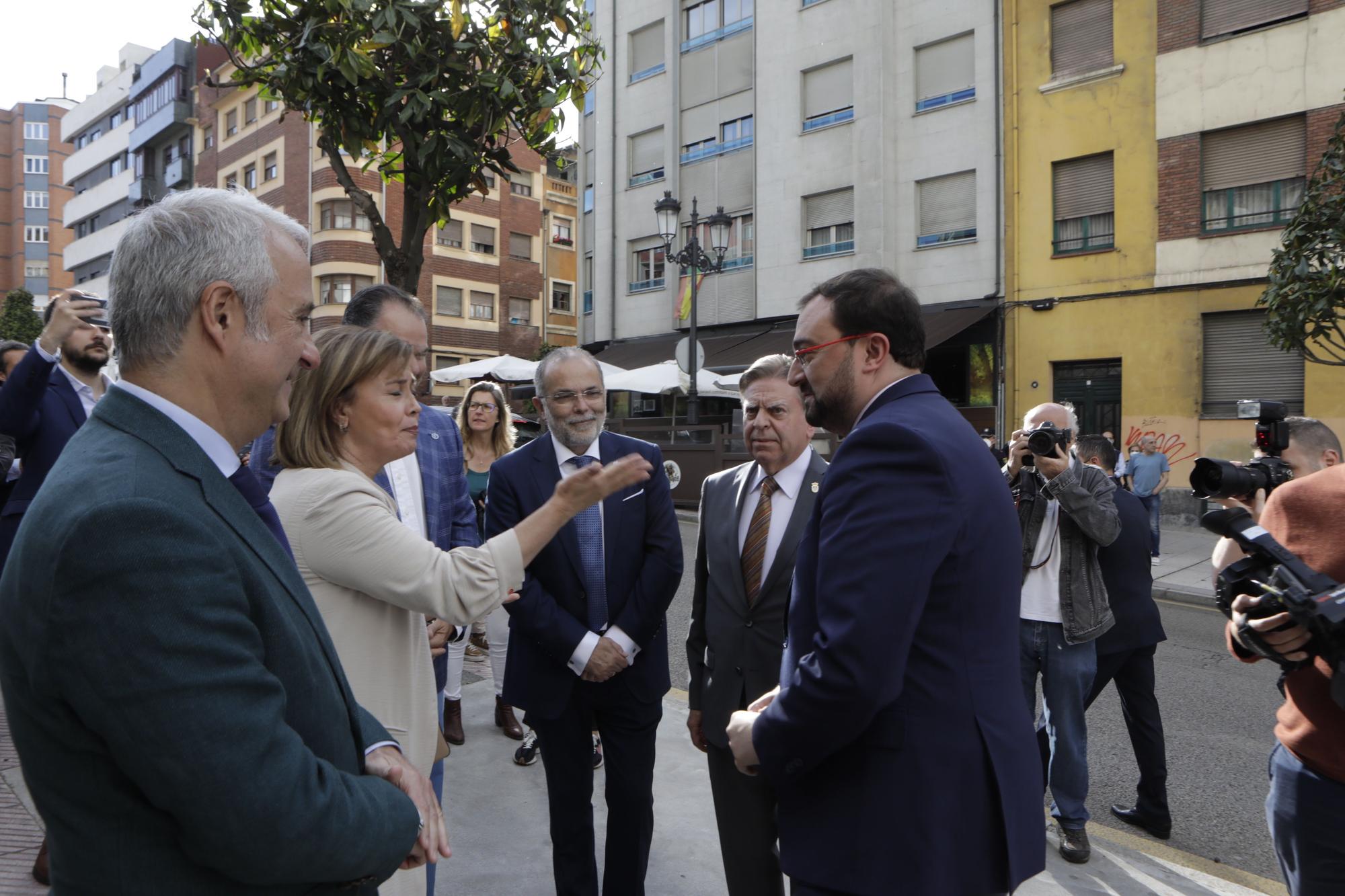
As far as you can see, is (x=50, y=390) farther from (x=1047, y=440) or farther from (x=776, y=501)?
(x=1047, y=440)

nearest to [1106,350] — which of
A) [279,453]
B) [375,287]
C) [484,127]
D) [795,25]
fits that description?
[795,25]

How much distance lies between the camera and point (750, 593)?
320 centimetres

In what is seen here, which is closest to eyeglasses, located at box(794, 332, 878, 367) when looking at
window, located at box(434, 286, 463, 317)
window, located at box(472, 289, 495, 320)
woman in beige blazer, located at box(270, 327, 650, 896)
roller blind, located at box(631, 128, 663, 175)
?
woman in beige blazer, located at box(270, 327, 650, 896)

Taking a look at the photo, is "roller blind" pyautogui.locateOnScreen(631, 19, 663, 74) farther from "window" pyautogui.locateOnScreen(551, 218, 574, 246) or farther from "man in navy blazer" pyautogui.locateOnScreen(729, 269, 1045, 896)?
"man in navy blazer" pyautogui.locateOnScreen(729, 269, 1045, 896)

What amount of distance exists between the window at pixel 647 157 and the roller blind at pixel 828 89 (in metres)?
4.86

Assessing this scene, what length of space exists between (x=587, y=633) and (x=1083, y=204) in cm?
1776

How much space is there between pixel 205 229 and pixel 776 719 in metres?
1.52

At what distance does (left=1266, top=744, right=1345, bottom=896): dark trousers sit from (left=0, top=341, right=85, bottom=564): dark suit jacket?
14.4 ft

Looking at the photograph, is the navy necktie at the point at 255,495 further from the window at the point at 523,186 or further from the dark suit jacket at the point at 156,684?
the window at the point at 523,186

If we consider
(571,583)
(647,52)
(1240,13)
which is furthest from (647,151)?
(571,583)

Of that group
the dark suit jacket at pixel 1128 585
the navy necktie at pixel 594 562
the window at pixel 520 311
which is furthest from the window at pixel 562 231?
the navy necktie at pixel 594 562

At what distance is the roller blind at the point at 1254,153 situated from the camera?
15.6 m

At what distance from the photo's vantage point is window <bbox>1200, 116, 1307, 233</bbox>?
51.1 feet

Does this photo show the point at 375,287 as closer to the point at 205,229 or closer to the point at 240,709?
the point at 205,229
